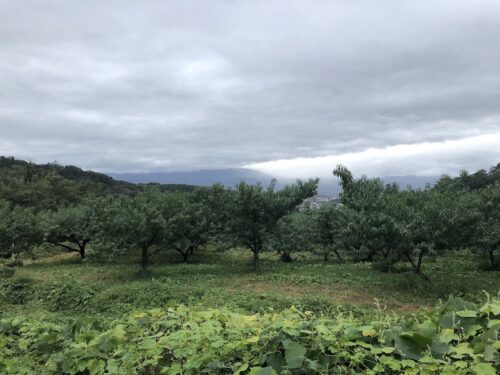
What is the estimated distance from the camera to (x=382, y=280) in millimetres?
21766

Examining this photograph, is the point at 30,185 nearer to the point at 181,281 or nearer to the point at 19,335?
the point at 181,281

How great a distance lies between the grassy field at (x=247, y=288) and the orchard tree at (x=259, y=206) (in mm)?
2403

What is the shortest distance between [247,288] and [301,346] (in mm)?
17582

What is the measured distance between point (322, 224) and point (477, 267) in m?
12.3

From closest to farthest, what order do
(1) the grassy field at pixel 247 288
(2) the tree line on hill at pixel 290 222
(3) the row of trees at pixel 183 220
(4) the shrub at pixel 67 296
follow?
1. (1) the grassy field at pixel 247 288
2. (4) the shrub at pixel 67 296
3. (2) the tree line on hill at pixel 290 222
4. (3) the row of trees at pixel 183 220

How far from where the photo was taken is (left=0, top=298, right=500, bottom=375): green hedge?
9.34 feet

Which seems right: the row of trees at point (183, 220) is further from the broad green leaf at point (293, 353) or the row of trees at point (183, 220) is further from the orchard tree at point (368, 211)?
the broad green leaf at point (293, 353)

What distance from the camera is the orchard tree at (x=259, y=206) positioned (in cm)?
2566

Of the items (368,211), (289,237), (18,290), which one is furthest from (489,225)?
(18,290)

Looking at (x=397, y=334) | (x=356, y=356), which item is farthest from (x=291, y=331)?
(x=397, y=334)

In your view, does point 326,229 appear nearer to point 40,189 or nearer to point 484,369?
point 484,369

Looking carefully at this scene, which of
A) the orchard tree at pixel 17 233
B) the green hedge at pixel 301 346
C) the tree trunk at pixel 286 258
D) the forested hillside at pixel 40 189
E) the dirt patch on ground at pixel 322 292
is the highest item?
the forested hillside at pixel 40 189

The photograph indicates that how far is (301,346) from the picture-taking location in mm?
3041

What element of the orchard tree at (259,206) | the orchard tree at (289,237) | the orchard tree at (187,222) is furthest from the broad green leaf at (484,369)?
the orchard tree at (289,237)
